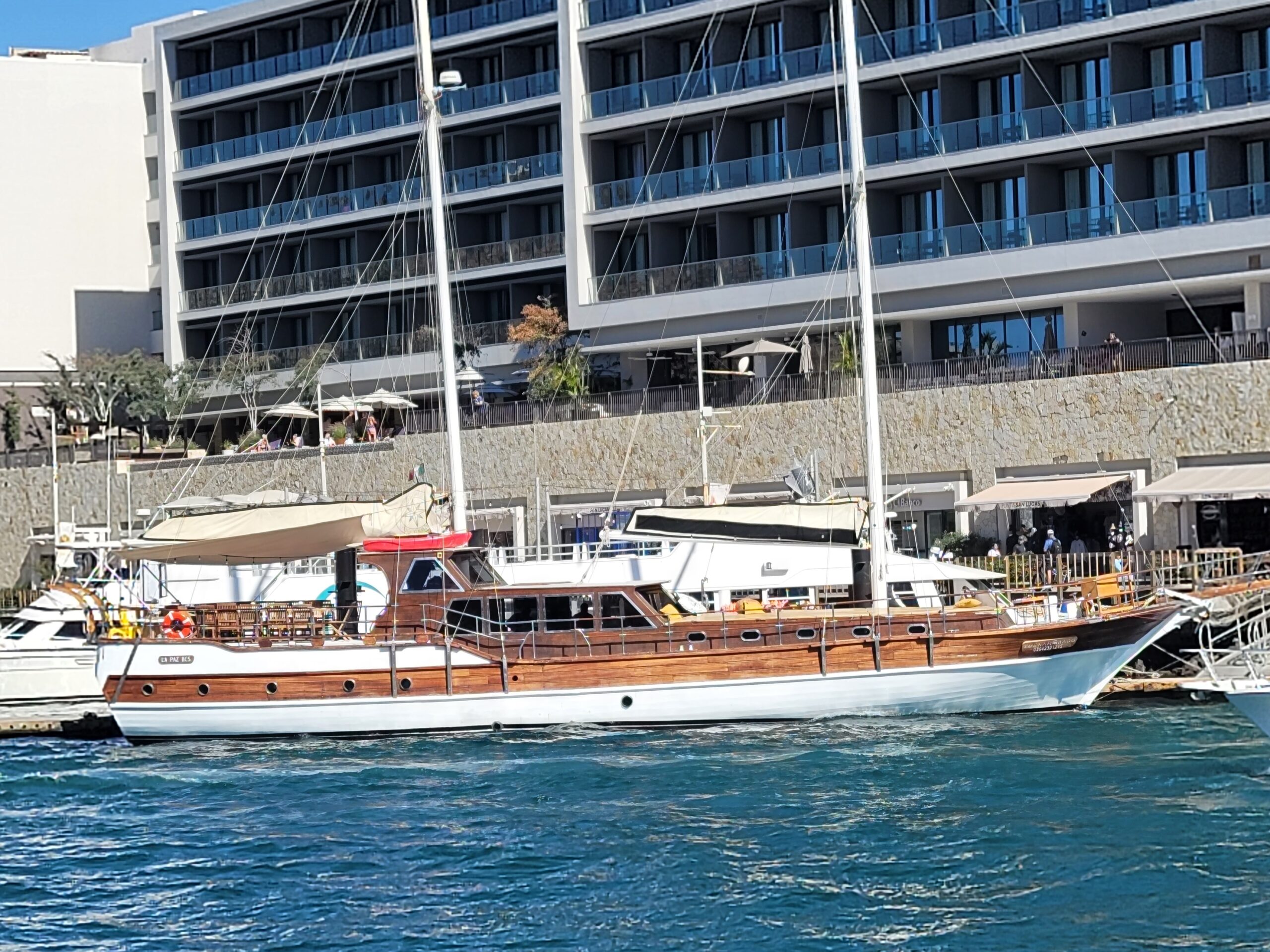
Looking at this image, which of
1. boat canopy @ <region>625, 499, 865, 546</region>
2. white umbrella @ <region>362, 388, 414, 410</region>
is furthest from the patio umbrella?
boat canopy @ <region>625, 499, 865, 546</region>

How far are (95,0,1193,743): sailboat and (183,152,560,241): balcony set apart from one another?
1231 inches

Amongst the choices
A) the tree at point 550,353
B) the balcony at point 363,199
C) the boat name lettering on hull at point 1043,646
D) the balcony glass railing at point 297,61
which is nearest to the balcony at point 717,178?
the balcony at point 363,199

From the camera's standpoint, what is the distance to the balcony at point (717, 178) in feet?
187

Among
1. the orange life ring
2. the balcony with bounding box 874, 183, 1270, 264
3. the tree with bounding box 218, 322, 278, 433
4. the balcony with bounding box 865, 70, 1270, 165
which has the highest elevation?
the balcony with bounding box 865, 70, 1270, 165

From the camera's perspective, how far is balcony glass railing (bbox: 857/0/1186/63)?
50.3 m

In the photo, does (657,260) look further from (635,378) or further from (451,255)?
(451,255)

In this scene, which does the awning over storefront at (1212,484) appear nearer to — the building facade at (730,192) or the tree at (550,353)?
the building facade at (730,192)

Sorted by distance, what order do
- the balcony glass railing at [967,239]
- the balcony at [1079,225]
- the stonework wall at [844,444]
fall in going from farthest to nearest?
the balcony glass railing at [967,239]
the balcony at [1079,225]
the stonework wall at [844,444]

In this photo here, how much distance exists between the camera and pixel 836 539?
34312 millimetres

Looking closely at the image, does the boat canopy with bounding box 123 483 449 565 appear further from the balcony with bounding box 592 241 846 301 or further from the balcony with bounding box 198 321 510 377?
the balcony with bounding box 198 321 510 377

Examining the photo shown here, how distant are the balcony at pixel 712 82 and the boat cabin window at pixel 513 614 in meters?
26.5

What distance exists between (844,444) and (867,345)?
56.6ft

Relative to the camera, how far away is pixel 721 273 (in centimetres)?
5888

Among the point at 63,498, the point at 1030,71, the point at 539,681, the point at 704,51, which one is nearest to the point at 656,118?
the point at 704,51
